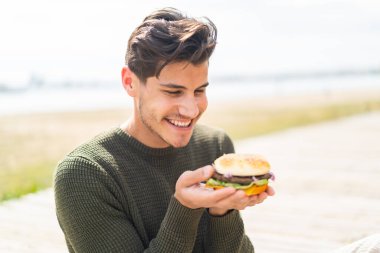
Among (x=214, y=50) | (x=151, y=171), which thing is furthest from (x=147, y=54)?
(x=151, y=171)

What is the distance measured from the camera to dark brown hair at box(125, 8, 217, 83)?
2.18 m

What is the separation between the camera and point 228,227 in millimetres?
2301

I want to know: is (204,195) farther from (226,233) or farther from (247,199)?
(226,233)

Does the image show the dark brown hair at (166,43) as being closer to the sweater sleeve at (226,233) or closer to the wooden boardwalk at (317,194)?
the sweater sleeve at (226,233)

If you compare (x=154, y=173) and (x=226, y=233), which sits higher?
(x=154, y=173)

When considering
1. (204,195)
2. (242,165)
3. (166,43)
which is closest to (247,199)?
(204,195)

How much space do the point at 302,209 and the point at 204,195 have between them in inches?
132

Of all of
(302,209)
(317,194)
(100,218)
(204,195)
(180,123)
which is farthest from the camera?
(317,194)

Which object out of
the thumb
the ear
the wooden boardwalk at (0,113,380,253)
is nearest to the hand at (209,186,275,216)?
the thumb

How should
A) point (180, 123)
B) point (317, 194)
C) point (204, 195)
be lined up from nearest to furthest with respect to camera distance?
1. point (204, 195)
2. point (180, 123)
3. point (317, 194)

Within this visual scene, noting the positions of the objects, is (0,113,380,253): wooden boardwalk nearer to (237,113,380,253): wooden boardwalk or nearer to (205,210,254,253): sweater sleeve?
(237,113,380,253): wooden boardwalk

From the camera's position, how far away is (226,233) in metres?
2.30

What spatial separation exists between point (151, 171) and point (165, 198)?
128 millimetres

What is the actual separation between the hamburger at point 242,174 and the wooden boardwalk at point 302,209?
1.92 meters
